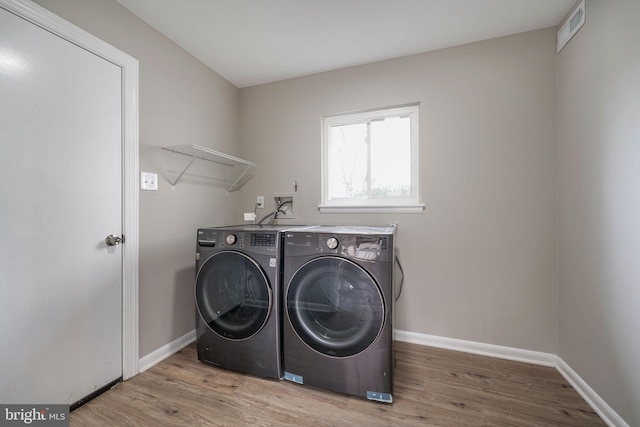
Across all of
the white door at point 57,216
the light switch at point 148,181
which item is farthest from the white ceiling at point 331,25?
the light switch at point 148,181

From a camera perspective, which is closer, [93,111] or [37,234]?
[37,234]

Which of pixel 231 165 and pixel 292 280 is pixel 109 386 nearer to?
pixel 292 280

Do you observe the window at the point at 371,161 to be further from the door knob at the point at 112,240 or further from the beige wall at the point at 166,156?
the door knob at the point at 112,240

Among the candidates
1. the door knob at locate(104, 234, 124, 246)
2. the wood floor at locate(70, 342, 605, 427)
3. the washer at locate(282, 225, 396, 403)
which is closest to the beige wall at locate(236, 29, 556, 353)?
the wood floor at locate(70, 342, 605, 427)

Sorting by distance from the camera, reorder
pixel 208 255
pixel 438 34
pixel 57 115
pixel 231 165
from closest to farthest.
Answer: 1. pixel 57 115
2. pixel 208 255
3. pixel 438 34
4. pixel 231 165

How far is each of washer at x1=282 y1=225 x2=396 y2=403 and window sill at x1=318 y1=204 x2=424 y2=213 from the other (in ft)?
2.10

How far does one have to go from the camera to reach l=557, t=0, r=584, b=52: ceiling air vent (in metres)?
1.36

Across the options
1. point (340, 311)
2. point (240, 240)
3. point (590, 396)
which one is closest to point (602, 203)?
point (590, 396)

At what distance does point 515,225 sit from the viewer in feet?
5.52

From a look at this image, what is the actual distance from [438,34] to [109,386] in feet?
10.1

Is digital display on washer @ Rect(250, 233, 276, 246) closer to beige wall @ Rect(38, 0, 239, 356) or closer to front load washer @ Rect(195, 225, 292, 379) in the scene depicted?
front load washer @ Rect(195, 225, 292, 379)

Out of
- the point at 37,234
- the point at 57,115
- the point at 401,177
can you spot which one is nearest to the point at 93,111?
the point at 57,115

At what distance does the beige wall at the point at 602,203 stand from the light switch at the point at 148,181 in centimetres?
257

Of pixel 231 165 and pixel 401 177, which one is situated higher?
pixel 231 165
